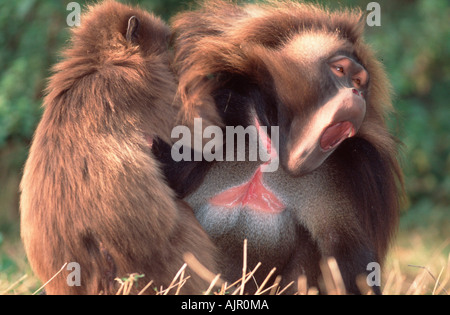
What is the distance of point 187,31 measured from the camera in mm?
3166

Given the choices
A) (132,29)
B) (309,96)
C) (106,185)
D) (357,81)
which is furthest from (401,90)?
(106,185)

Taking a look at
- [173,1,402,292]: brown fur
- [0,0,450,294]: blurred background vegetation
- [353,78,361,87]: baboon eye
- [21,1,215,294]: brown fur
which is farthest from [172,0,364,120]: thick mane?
[0,0,450,294]: blurred background vegetation

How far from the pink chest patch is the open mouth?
14.0 inches

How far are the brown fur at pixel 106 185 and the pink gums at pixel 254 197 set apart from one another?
270 millimetres

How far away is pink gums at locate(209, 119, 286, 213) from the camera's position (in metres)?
3.08

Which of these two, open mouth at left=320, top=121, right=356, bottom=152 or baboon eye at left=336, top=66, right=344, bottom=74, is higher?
baboon eye at left=336, top=66, right=344, bottom=74

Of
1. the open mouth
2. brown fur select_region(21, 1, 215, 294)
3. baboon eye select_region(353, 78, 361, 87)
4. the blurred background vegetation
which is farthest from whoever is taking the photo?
the blurred background vegetation

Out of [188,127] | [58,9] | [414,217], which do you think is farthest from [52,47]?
[414,217]

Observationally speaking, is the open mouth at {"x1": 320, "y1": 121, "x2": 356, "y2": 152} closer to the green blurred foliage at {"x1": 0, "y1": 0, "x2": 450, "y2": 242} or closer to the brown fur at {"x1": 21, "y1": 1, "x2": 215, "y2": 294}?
the brown fur at {"x1": 21, "y1": 1, "x2": 215, "y2": 294}

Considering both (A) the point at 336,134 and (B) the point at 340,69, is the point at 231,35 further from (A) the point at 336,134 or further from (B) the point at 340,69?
(A) the point at 336,134

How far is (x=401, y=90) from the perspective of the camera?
6344mm

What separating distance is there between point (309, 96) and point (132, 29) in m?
0.86

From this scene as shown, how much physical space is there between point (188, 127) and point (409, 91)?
4.38 meters

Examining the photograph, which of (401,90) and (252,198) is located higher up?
(401,90)
